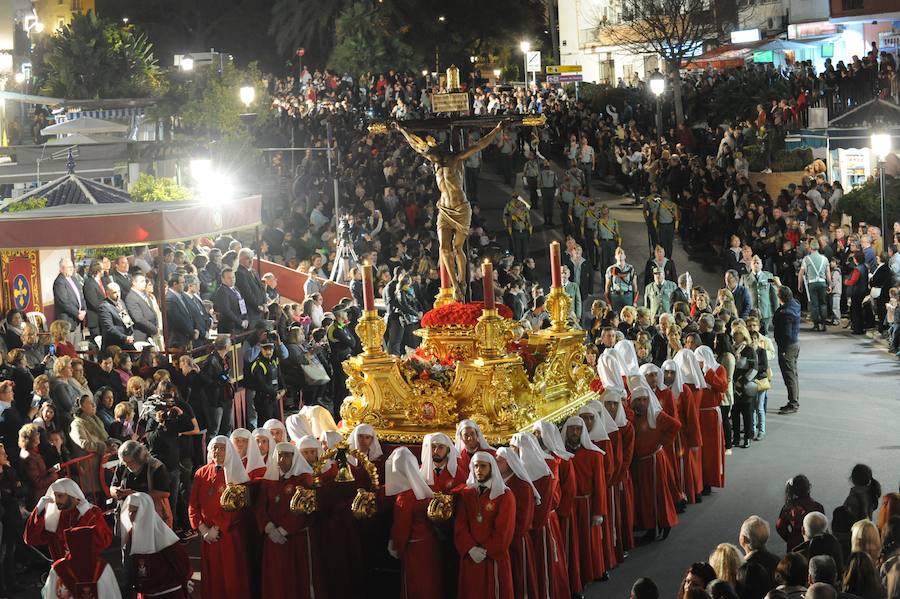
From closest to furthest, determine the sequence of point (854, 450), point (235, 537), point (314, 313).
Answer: point (235, 537) < point (854, 450) < point (314, 313)

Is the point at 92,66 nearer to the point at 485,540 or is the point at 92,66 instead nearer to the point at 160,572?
the point at 160,572

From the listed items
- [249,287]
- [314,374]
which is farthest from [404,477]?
[249,287]

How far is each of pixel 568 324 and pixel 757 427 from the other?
14.2ft

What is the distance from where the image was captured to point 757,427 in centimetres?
1645

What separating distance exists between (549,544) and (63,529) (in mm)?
3751

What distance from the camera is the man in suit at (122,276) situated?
19.3m

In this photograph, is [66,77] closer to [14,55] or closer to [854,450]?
[14,55]

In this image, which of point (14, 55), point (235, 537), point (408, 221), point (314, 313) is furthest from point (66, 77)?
point (235, 537)

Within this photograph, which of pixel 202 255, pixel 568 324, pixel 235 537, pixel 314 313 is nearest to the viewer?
pixel 235 537

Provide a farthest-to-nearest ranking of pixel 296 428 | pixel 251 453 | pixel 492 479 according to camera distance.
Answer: pixel 296 428, pixel 251 453, pixel 492 479

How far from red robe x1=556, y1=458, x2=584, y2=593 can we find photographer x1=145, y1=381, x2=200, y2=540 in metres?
3.85

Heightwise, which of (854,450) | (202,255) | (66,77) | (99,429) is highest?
(66,77)

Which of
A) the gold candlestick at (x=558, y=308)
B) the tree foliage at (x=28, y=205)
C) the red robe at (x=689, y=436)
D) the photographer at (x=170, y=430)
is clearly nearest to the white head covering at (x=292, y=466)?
the photographer at (x=170, y=430)

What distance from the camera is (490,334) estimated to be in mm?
11484
